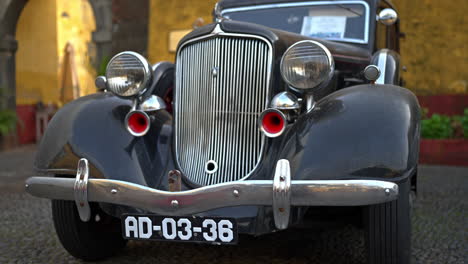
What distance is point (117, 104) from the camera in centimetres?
299

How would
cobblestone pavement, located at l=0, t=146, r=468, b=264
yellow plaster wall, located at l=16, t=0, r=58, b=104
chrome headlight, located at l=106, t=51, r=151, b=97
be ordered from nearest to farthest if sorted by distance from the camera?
chrome headlight, located at l=106, t=51, r=151, b=97 → cobblestone pavement, located at l=0, t=146, r=468, b=264 → yellow plaster wall, located at l=16, t=0, r=58, b=104

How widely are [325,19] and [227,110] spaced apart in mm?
1440

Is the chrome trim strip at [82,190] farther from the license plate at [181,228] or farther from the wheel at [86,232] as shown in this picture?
the wheel at [86,232]

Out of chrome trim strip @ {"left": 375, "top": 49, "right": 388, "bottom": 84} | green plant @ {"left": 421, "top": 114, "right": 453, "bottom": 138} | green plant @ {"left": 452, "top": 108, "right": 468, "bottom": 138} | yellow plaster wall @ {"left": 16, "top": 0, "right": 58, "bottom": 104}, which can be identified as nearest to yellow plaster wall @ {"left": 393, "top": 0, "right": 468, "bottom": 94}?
green plant @ {"left": 452, "top": 108, "right": 468, "bottom": 138}

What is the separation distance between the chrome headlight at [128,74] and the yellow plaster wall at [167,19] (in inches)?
309

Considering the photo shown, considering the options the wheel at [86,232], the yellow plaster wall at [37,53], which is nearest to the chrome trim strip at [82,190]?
the wheel at [86,232]

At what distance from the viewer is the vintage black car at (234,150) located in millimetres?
2295

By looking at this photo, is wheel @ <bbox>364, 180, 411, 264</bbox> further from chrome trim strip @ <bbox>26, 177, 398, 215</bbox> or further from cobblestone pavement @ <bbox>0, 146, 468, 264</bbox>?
cobblestone pavement @ <bbox>0, 146, 468, 264</bbox>

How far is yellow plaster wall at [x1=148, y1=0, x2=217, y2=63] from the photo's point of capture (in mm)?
10586

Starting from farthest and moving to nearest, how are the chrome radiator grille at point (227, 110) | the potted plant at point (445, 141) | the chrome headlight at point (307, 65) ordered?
the potted plant at point (445, 141) < the chrome radiator grille at point (227, 110) < the chrome headlight at point (307, 65)

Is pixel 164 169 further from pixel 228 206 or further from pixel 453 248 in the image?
pixel 453 248

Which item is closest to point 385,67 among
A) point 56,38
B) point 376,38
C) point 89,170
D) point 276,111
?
point 376,38

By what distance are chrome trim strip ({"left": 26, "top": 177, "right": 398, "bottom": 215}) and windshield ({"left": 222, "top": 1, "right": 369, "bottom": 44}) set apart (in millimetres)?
1713

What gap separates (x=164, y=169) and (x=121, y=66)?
0.57 meters
